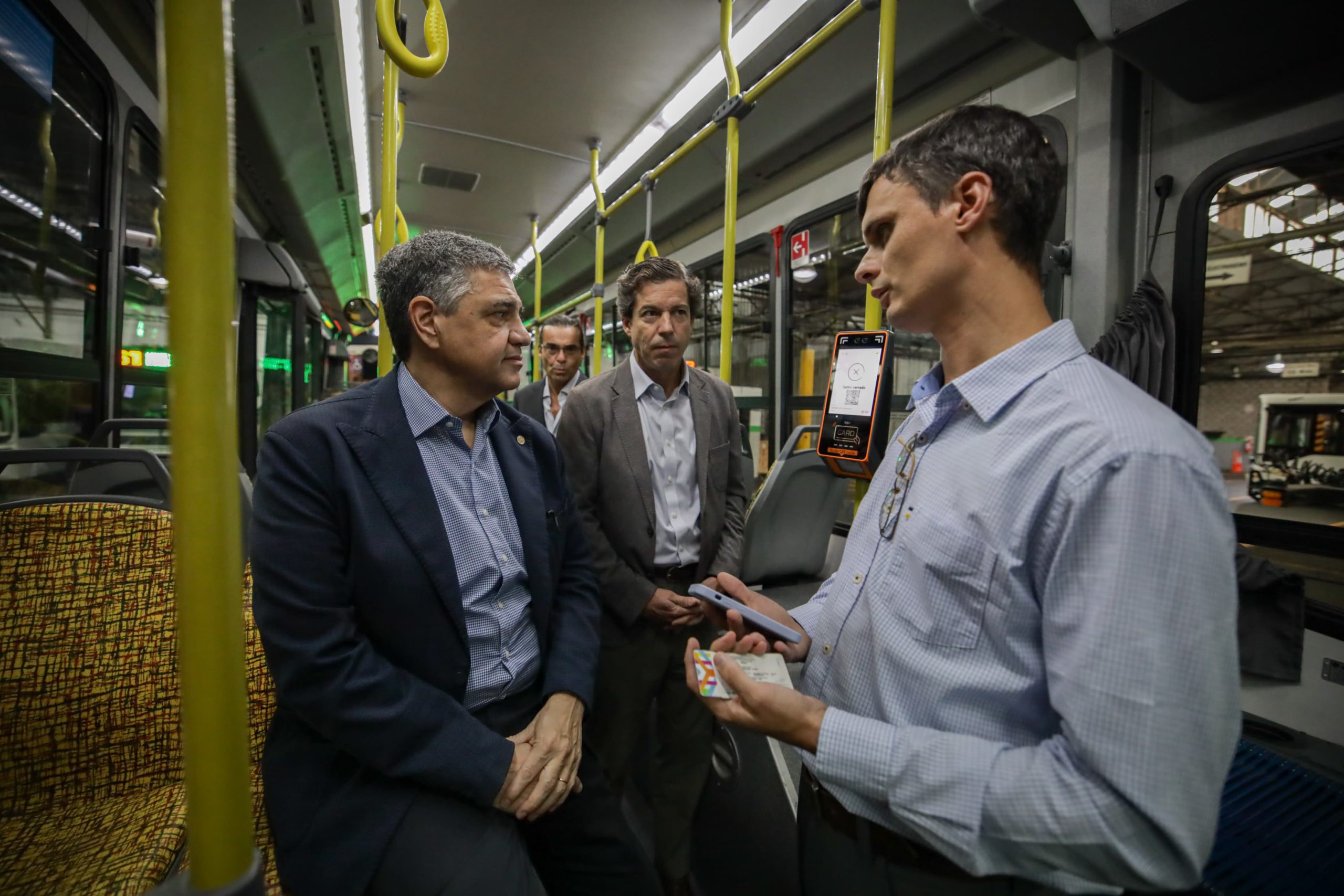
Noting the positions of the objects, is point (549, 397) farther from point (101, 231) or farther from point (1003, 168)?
point (1003, 168)

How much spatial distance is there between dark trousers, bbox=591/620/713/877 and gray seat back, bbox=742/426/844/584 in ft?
3.27

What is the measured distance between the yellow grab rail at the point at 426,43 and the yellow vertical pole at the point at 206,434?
1.10m

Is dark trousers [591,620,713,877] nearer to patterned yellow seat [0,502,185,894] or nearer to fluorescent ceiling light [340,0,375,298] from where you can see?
patterned yellow seat [0,502,185,894]

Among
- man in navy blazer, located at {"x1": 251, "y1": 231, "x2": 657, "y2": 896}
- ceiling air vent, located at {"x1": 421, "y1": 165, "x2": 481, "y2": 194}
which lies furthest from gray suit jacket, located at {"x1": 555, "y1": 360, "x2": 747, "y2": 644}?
ceiling air vent, located at {"x1": 421, "y1": 165, "x2": 481, "y2": 194}

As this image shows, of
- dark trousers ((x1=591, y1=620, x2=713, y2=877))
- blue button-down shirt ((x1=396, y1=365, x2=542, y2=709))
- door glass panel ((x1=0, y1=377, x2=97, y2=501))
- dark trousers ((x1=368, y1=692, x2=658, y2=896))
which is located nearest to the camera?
dark trousers ((x1=368, y1=692, x2=658, y2=896))

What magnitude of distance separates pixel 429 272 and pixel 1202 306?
2.69 metres

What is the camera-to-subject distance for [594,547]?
2.05 m

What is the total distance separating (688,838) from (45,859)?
5.37 feet

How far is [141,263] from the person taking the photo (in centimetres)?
326

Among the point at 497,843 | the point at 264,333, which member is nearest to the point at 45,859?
the point at 497,843

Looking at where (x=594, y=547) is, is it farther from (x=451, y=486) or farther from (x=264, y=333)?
(x=264, y=333)

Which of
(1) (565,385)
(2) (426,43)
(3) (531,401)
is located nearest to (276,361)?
(3) (531,401)

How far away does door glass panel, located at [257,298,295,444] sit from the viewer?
718cm

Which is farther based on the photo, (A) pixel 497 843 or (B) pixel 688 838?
(B) pixel 688 838
